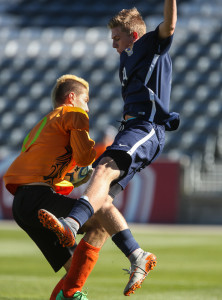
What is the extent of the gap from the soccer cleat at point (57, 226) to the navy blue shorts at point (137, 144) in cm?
66

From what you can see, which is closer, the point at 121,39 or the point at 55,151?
the point at 55,151

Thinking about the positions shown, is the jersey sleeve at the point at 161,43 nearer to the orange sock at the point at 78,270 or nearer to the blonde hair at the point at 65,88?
the blonde hair at the point at 65,88

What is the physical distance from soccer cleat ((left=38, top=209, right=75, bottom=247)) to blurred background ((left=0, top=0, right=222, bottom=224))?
14181 mm

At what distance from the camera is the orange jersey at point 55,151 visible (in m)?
4.21

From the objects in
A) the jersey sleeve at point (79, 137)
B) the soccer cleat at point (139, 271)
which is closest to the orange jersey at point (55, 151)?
the jersey sleeve at point (79, 137)

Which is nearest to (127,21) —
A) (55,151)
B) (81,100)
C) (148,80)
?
(148,80)

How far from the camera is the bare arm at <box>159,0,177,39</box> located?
170 inches

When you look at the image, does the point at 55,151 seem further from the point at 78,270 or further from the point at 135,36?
the point at 135,36

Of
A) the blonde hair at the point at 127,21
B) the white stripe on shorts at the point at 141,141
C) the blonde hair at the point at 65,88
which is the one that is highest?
the blonde hair at the point at 127,21

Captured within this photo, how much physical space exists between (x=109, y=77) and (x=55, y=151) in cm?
2028

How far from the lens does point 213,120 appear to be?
22094 mm

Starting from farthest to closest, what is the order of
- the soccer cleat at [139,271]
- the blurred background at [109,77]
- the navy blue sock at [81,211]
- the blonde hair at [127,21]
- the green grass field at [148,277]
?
1. the blurred background at [109,77]
2. the green grass field at [148,277]
3. the blonde hair at [127,21]
4. the soccer cleat at [139,271]
5. the navy blue sock at [81,211]

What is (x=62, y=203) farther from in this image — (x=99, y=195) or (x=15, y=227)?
(x=15, y=227)

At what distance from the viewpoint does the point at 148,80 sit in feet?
15.0
